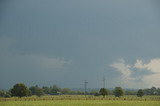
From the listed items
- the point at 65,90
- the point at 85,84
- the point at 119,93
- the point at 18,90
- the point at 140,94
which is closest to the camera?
the point at 18,90

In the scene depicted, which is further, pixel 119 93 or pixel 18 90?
pixel 119 93

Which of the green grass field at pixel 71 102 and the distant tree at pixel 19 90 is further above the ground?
the distant tree at pixel 19 90

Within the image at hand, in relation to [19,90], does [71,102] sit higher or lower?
lower

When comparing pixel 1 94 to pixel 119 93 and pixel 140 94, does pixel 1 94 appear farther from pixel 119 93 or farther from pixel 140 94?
pixel 140 94

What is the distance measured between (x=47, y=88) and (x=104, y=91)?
3082 inches

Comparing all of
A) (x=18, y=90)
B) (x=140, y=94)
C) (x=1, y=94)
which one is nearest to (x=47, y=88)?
(x=1, y=94)

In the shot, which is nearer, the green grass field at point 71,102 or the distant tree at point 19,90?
the green grass field at point 71,102

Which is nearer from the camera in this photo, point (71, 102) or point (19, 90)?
point (71, 102)

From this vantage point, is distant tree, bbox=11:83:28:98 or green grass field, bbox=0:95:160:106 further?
distant tree, bbox=11:83:28:98

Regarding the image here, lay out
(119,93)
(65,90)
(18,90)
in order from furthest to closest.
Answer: (65,90) < (119,93) < (18,90)

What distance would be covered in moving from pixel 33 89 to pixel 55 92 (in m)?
18.6

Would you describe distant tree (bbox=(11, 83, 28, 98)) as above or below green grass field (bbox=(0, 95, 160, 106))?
above

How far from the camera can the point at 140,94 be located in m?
114

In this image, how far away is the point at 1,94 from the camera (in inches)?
4606
